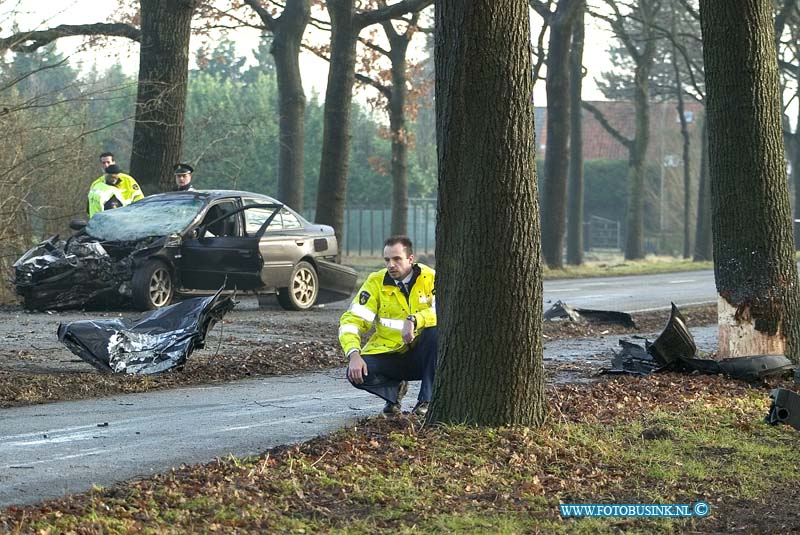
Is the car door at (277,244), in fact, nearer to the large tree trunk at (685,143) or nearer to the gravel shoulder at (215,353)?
the gravel shoulder at (215,353)

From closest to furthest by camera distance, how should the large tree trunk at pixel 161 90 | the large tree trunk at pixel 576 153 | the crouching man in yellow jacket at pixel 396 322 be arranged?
1. the crouching man in yellow jacket at pixel 396 322
2. the large tree trunk at pixel 161 90
3. the large tree trunk at pixel 576 153

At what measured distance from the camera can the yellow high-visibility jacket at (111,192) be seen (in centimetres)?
1962

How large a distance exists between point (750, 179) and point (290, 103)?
21.5m

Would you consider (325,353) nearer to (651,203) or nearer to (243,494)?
(243,494)

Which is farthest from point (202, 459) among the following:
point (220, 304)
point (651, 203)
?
point (651, 203)

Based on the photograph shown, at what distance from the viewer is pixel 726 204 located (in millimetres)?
12375

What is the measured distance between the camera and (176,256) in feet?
59.5

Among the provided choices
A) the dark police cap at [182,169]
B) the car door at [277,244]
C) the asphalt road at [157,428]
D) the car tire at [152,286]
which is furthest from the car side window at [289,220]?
the asphalt road at [157,428]

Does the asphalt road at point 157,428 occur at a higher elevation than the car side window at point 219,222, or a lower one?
lower

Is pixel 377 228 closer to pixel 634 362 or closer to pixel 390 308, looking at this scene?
pixel 634 362

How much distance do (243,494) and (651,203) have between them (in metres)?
61.9

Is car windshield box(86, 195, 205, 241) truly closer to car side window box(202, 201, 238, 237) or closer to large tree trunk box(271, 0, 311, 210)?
car side window box(202, 201, 238, 237)

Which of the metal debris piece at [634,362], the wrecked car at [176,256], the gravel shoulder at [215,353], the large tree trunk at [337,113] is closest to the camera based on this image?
Result: the gravel shoulder at [215,353]

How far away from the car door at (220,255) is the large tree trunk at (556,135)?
1758 centimetres
